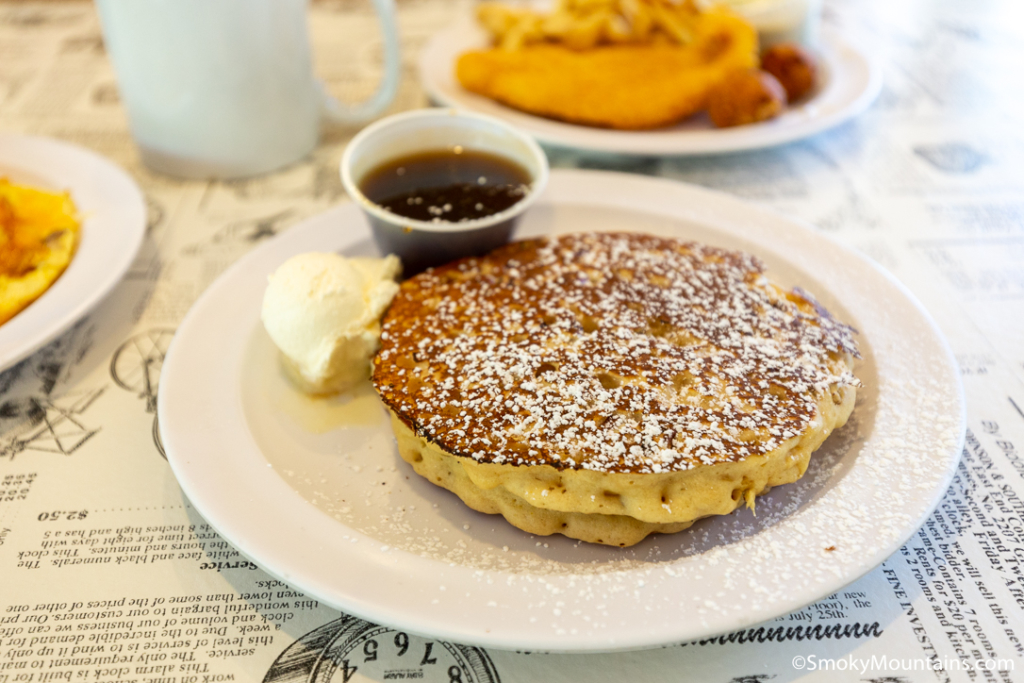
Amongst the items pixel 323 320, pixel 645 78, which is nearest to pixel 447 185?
pixel 323 320

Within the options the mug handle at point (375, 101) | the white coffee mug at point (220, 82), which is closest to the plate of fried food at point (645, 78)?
the mug handle at point (375, 101)

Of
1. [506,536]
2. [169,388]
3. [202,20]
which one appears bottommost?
[506,536]

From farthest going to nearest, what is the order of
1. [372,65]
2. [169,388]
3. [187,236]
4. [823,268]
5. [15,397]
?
[372,65], [187,236], [823,268], [15,397], [169,388]

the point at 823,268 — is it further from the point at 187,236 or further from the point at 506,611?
the point at 187,236

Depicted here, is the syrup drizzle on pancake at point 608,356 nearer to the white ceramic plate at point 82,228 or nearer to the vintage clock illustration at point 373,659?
the vintage clock illustration at point 373,659

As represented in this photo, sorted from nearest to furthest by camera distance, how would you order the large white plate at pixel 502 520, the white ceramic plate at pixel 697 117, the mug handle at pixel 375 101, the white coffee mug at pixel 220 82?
the large white plate at pixel 502 520 < the white coffee mug at pixel 220 82 < the white ceramic plate at pixel 697 117 < the mug handle at pixel 375 101

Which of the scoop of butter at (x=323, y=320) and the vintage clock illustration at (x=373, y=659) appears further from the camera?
the scoop of butter at (x=323, y=320)

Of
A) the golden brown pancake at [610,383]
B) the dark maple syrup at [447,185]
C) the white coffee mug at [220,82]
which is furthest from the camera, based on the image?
the white coffee mug at [220,82]

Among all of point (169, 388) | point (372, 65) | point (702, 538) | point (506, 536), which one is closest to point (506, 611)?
point (506, 536)
